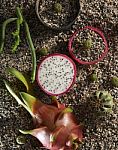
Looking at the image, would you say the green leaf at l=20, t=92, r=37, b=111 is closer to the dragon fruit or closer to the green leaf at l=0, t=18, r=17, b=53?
the dragon fruit

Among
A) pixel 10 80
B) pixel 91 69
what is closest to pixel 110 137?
pixel 91 69

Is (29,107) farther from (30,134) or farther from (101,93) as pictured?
(101,93)

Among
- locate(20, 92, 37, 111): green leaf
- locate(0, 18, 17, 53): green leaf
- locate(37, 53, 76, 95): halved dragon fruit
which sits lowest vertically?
locate(20, 92, 37, 111): green leaf

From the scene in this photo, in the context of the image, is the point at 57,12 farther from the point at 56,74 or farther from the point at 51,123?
the point at 51,123

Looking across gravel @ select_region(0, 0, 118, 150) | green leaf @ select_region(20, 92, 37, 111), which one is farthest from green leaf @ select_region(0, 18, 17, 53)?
green leaf @ select_region(20, 92, 37, 111)

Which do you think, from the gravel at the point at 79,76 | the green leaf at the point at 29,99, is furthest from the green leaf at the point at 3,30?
the green leaf at the point at 29,99

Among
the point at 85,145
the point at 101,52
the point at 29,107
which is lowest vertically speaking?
the point at 85,145

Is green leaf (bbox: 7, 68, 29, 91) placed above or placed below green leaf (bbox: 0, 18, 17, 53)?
below
